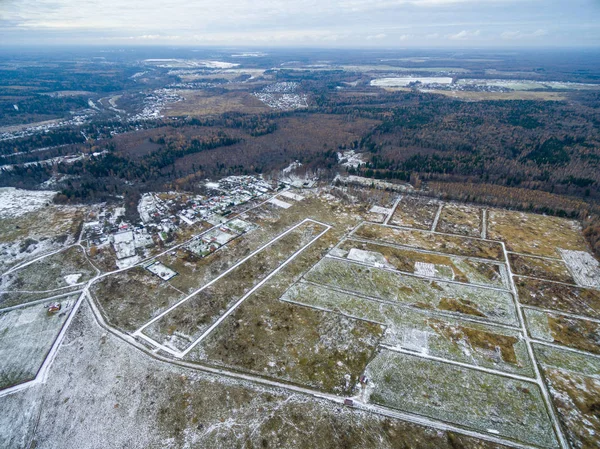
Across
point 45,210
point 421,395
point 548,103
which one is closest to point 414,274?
point 421,395

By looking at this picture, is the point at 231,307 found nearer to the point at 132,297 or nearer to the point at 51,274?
the point at 132,297

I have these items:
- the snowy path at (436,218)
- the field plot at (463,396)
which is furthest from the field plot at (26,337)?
the snowy path at (436,218)

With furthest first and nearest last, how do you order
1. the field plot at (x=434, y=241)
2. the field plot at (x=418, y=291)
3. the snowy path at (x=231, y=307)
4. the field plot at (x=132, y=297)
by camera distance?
the field plot at (x=434, y=241) → the field plot at (x=418, y=291) → the field plot at (x=132, y=297) → the snowy path at (x=231, y=307)

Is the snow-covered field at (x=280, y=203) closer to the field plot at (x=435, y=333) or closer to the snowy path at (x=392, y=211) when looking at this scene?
the snowy path at (x=392, y=211)

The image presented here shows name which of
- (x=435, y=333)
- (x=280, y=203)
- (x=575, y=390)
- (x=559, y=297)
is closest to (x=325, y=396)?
(x=435, y=333)

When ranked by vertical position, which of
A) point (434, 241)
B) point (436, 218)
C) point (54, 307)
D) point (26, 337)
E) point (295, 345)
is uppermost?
point (436, 218)

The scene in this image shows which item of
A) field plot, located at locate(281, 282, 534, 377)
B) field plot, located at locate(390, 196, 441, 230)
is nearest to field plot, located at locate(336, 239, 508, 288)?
field plot, located at locate(281, 282, 534, 377)

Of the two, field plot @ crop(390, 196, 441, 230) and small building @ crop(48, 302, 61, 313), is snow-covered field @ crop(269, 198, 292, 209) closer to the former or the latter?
Answer: field plot @ crop(390, 196, 441, 230)
